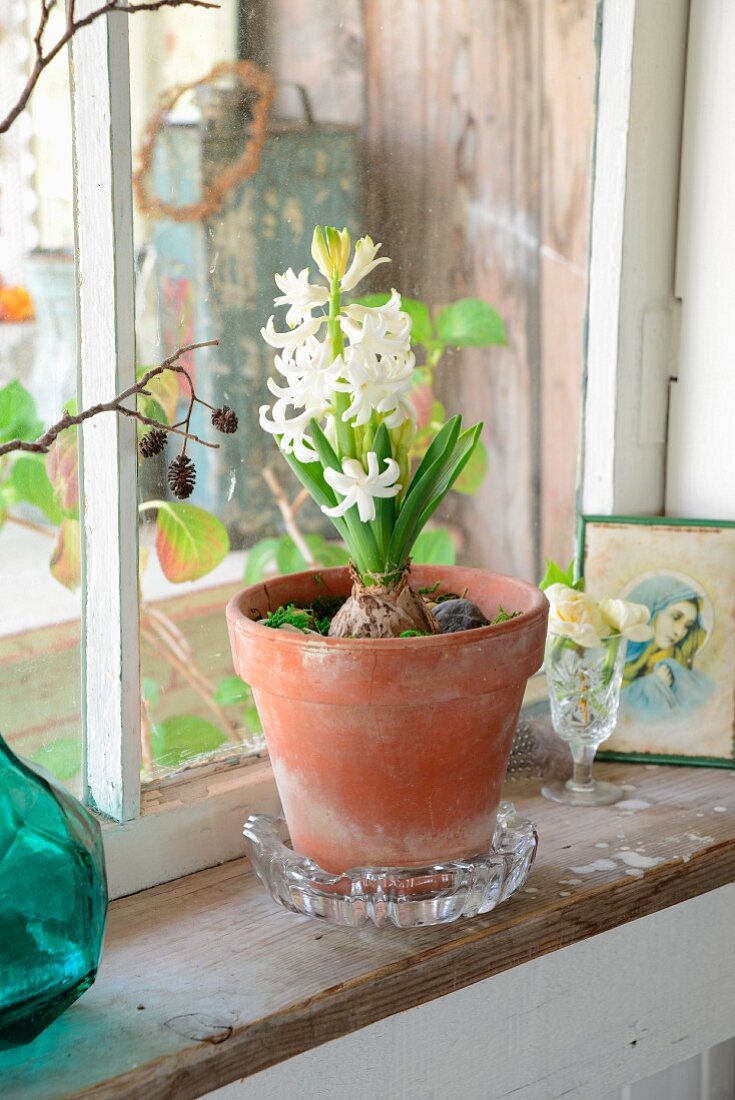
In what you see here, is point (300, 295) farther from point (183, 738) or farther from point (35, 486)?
point (183, 738)

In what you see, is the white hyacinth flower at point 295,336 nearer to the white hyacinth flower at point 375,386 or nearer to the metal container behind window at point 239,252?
the white hyacinth flower at point 375,386

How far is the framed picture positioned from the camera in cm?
119

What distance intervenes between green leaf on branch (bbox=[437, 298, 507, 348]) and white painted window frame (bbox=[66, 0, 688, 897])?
103 millimetres

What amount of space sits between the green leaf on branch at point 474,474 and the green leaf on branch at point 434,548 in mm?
48

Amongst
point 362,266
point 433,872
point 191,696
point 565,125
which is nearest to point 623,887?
point 433,872

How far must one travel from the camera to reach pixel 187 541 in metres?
1.05

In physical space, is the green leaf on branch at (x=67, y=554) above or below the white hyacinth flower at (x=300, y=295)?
below

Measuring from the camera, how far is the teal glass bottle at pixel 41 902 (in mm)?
725

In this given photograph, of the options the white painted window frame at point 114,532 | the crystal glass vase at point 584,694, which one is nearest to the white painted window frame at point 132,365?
the white painted window frame at point 114,532

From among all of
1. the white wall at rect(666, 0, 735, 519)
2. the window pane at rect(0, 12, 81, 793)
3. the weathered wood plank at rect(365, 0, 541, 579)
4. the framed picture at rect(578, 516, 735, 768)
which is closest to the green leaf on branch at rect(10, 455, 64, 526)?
the window pane at rect(0, 12, 81, 793)

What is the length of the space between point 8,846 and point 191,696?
356mm

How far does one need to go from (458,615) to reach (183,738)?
28 cm

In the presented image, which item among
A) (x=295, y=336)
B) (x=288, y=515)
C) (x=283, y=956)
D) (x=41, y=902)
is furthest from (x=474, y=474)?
(x=41, y=902)

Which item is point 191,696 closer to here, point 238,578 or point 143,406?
point 238,578
